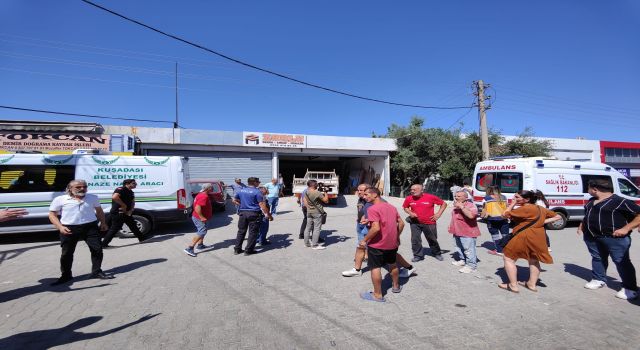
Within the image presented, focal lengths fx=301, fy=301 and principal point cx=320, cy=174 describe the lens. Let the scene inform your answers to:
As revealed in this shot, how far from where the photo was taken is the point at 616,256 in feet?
13.4

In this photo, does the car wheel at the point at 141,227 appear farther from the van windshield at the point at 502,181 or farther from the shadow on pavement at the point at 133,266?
the van windshield at the point at 502,181

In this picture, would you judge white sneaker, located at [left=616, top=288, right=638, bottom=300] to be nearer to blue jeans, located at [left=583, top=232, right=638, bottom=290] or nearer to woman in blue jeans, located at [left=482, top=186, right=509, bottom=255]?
blue jeans, located at [left=583, top=232, right=638, bottom=290]

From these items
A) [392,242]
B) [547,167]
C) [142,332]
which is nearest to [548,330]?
[392,242]

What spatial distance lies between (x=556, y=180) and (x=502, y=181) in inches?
59.4

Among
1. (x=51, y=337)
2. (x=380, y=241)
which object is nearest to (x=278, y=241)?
(x=380, y=241)

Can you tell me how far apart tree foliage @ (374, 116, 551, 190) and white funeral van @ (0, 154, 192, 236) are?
50.0ft

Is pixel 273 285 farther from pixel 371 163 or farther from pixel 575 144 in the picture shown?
pixel 575 144

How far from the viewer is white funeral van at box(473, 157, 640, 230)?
→ 30.8 feet

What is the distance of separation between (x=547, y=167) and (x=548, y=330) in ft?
26.7

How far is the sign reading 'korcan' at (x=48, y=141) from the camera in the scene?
14484 mm

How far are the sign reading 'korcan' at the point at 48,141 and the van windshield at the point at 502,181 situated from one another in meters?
16.8

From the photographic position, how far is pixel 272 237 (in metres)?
8.21

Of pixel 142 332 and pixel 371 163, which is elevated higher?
pixel 371 163

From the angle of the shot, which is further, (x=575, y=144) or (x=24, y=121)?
(x=575, y=144)
